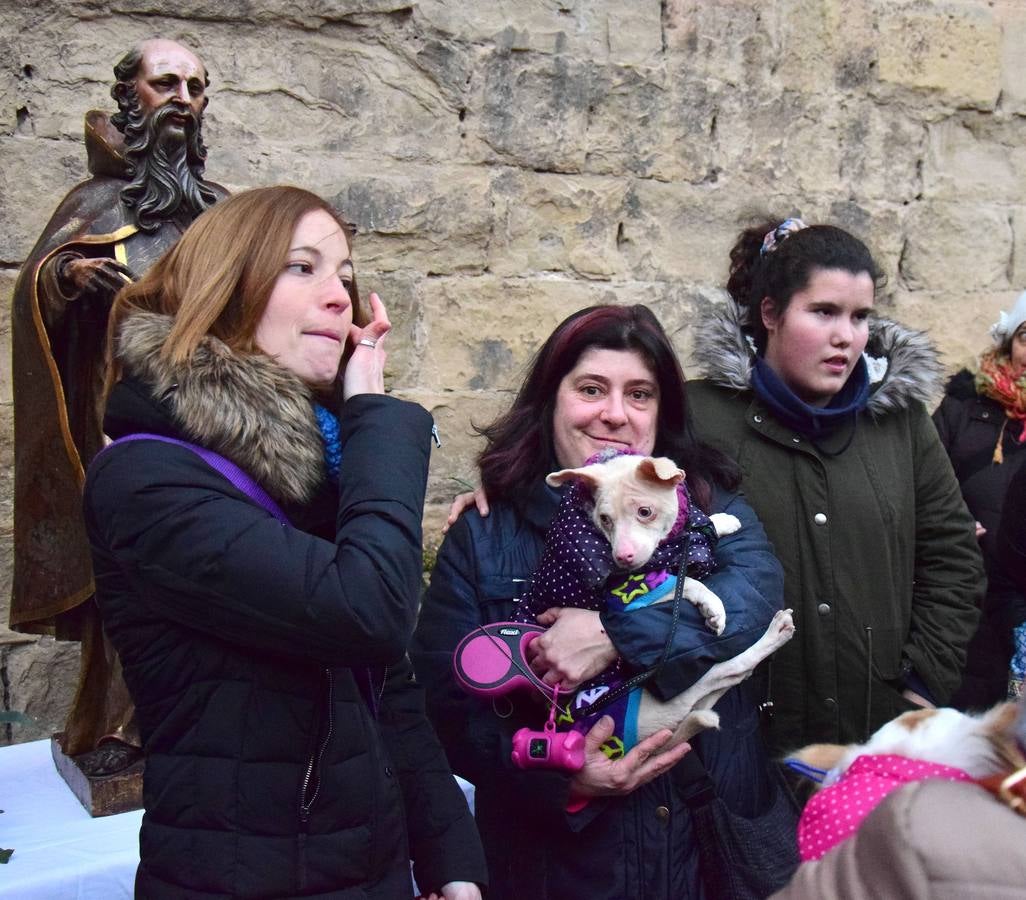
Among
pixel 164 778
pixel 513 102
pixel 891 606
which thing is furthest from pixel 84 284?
pixel 513 102

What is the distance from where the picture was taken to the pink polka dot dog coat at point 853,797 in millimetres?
1261

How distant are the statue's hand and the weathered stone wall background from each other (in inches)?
48.7

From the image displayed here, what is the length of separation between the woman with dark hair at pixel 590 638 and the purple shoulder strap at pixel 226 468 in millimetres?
641

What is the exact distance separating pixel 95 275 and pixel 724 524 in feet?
4.75

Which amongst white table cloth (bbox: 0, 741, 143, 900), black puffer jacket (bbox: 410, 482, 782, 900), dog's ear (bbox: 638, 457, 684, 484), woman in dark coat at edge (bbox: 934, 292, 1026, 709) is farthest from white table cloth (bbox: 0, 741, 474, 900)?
woman in dark coat at edge (bbox: 934, 292, 1026, 709)

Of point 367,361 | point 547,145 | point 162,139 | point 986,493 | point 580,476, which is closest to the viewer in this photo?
point 367,361

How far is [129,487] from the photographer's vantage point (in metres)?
1.56

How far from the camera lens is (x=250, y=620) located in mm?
1539

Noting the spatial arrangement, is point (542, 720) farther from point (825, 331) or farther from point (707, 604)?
point (825, 331)

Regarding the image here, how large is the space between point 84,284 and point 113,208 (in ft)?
0.85

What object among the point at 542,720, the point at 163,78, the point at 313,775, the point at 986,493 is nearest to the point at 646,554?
the point at 542,720

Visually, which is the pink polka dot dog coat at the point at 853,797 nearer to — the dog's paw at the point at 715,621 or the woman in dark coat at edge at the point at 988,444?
the dog's paw at the point at 715,621

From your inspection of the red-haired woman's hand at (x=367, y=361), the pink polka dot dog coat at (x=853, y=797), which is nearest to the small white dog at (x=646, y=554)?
the red-haired woman's hand at (x=367, y=361)

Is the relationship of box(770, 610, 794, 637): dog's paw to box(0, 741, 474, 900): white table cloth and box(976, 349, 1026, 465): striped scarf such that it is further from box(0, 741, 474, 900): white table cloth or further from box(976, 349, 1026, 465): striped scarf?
box(976, 349, 1026, 465): striped scarf
